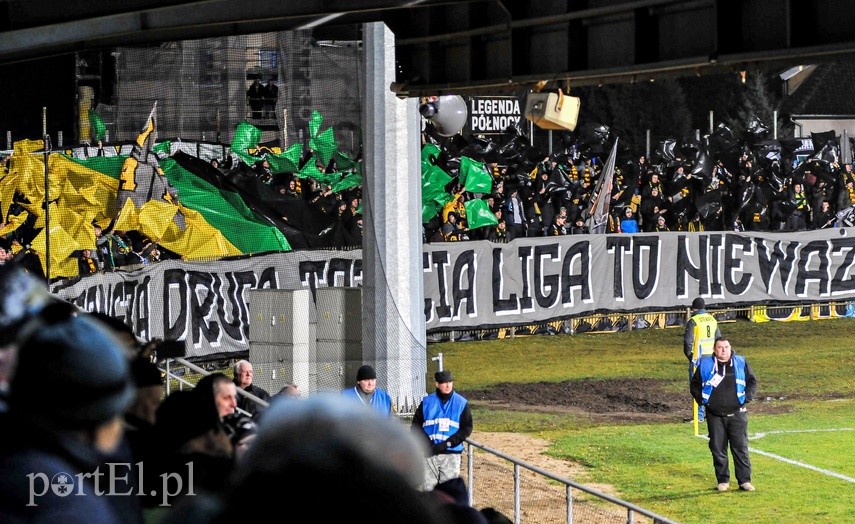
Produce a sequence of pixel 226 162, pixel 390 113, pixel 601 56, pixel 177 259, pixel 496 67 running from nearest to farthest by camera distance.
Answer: pixel 601 56, pixel 496 67, pixel 390 113, pixel 177 259, pixel 226 162

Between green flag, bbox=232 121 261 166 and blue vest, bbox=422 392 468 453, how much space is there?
13.5 m

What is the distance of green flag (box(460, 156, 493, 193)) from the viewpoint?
2923 cm

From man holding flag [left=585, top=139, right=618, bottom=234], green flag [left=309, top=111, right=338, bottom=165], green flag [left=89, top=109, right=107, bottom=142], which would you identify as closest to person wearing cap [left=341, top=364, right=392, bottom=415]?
green flag [left=309, top=111, right=338, bottom=165]

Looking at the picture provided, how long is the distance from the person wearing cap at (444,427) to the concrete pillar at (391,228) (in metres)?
5.53

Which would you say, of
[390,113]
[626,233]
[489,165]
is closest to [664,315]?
[626,233]

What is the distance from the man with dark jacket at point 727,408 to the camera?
16078mm

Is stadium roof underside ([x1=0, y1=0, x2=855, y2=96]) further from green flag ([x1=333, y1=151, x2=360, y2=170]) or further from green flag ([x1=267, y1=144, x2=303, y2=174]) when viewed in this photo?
green flag ([x1=267, y1=144, x2=303, y2=174])

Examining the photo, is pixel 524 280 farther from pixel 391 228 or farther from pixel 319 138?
pixel 391 228

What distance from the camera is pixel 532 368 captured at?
2600cm

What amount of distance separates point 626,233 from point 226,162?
396 inches

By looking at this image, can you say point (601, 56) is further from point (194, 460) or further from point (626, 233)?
point (626, 233)

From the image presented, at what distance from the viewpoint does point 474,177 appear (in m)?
29.3

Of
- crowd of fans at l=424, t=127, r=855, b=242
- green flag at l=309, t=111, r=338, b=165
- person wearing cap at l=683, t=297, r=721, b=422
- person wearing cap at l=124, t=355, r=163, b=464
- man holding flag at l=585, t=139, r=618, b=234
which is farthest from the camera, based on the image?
man holding flag at l=585, t=139, r=618, b=234
